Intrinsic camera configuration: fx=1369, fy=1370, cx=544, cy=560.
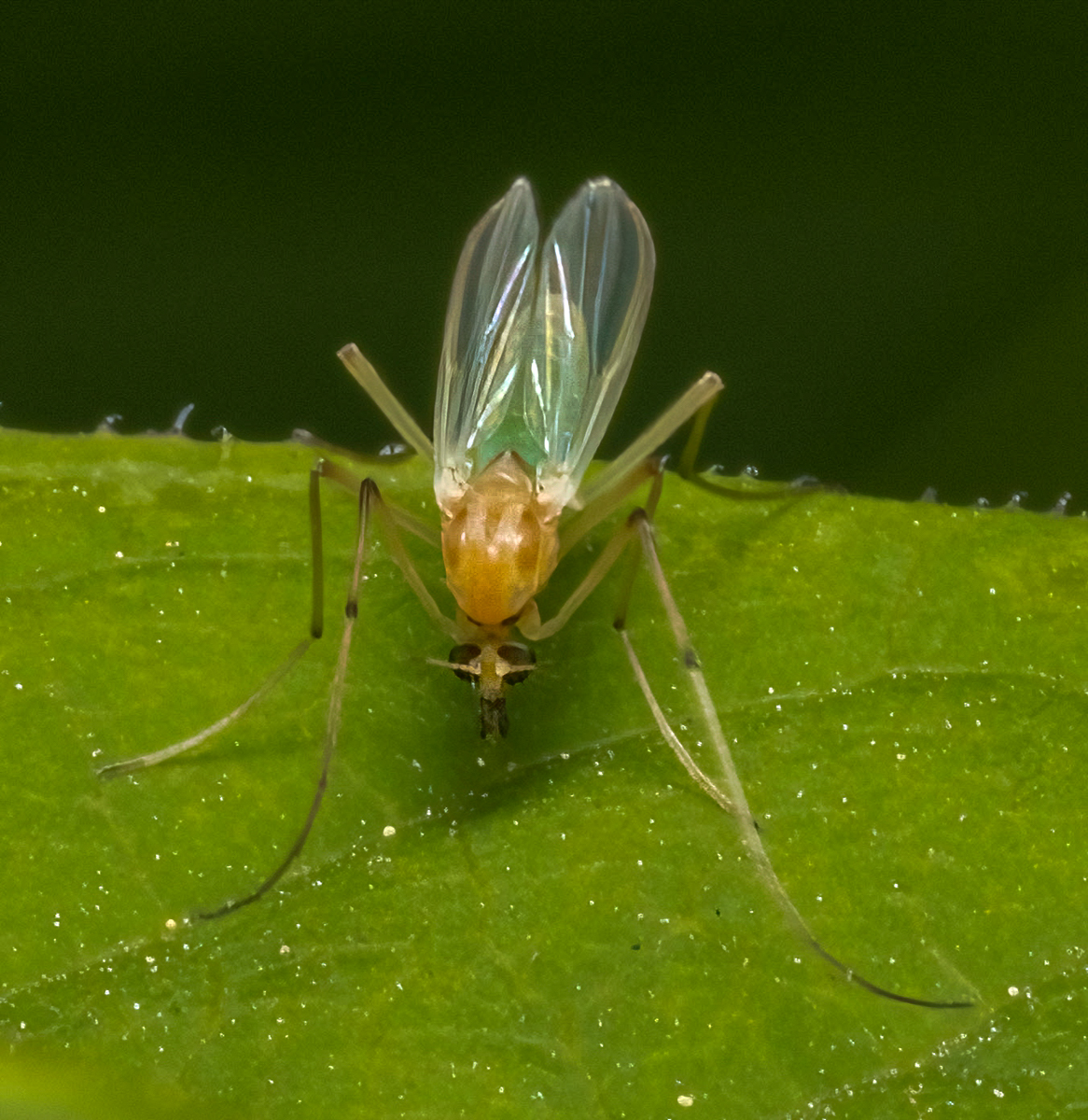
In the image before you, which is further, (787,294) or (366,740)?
(787,294)

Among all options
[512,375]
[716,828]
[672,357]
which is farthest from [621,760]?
[672,357]

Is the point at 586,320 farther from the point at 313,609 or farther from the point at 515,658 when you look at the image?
the point at 313,609

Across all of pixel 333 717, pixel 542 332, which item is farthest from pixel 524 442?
pixel 333 717

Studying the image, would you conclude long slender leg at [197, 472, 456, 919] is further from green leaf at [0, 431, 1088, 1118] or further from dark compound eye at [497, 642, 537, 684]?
dark compound eye at [497, 642, 537, 684]

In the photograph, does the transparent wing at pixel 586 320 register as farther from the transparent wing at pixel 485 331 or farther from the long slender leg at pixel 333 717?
the long slender leg at pixel 333 717

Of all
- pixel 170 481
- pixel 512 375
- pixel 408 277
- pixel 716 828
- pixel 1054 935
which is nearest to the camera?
pixel 1054 935

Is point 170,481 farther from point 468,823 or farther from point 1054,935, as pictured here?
point 1054,935
